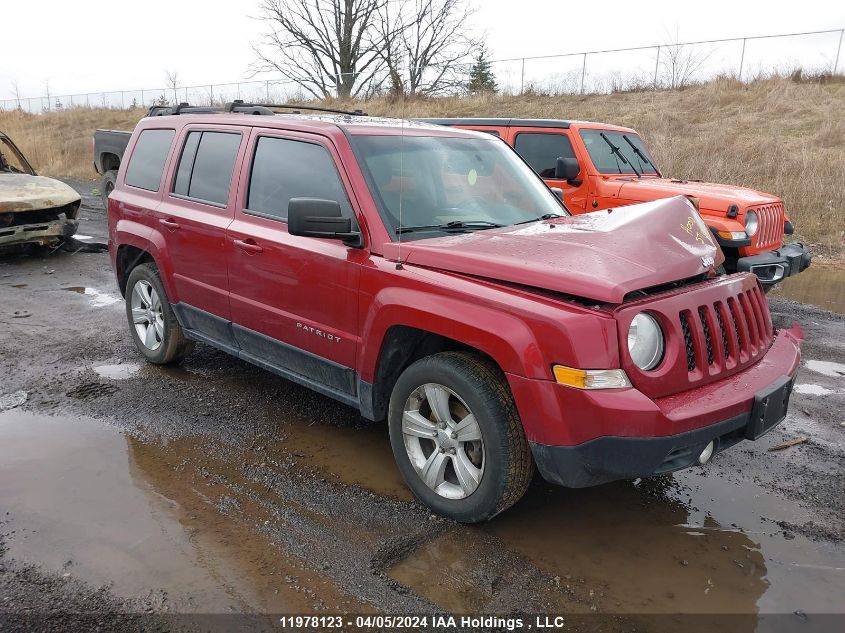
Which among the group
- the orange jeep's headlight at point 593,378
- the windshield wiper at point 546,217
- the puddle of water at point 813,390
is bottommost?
the puddle of water at point 813,390

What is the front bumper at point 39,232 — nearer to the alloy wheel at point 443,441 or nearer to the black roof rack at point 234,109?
the black roof rack at point 234,109

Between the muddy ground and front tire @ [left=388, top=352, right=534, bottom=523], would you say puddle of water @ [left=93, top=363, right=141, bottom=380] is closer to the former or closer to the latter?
the muddy ground

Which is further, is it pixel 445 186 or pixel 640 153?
pixel 640 153

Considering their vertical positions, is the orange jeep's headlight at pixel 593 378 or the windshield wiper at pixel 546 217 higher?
the windshield wiper at pixel 546 217

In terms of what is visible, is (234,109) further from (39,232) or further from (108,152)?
(108,152)

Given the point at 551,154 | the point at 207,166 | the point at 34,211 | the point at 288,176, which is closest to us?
the point at 288,176

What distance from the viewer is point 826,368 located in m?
5.70

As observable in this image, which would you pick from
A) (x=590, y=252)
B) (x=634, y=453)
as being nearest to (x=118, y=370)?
(x=590, y=252)

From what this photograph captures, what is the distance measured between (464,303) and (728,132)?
17.8m

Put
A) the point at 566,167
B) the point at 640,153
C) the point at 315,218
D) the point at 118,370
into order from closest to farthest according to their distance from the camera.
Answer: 1. the point at 315,218
2. the point at 118,370
3. the point at 566,167
4. the point at 640,153

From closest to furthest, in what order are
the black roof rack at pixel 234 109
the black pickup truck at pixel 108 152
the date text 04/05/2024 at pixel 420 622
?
1. the date text 04/05/2024 at pixel 420 622
2. the black roof rack at pixel 234 109
3. the black pickup truck at pixel 108 152

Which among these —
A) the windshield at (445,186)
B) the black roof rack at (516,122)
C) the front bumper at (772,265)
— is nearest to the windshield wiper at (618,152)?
the black roof rack at (516,122)

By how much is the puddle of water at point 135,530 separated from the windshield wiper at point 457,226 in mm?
1719

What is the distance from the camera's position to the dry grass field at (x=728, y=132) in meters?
13.5
